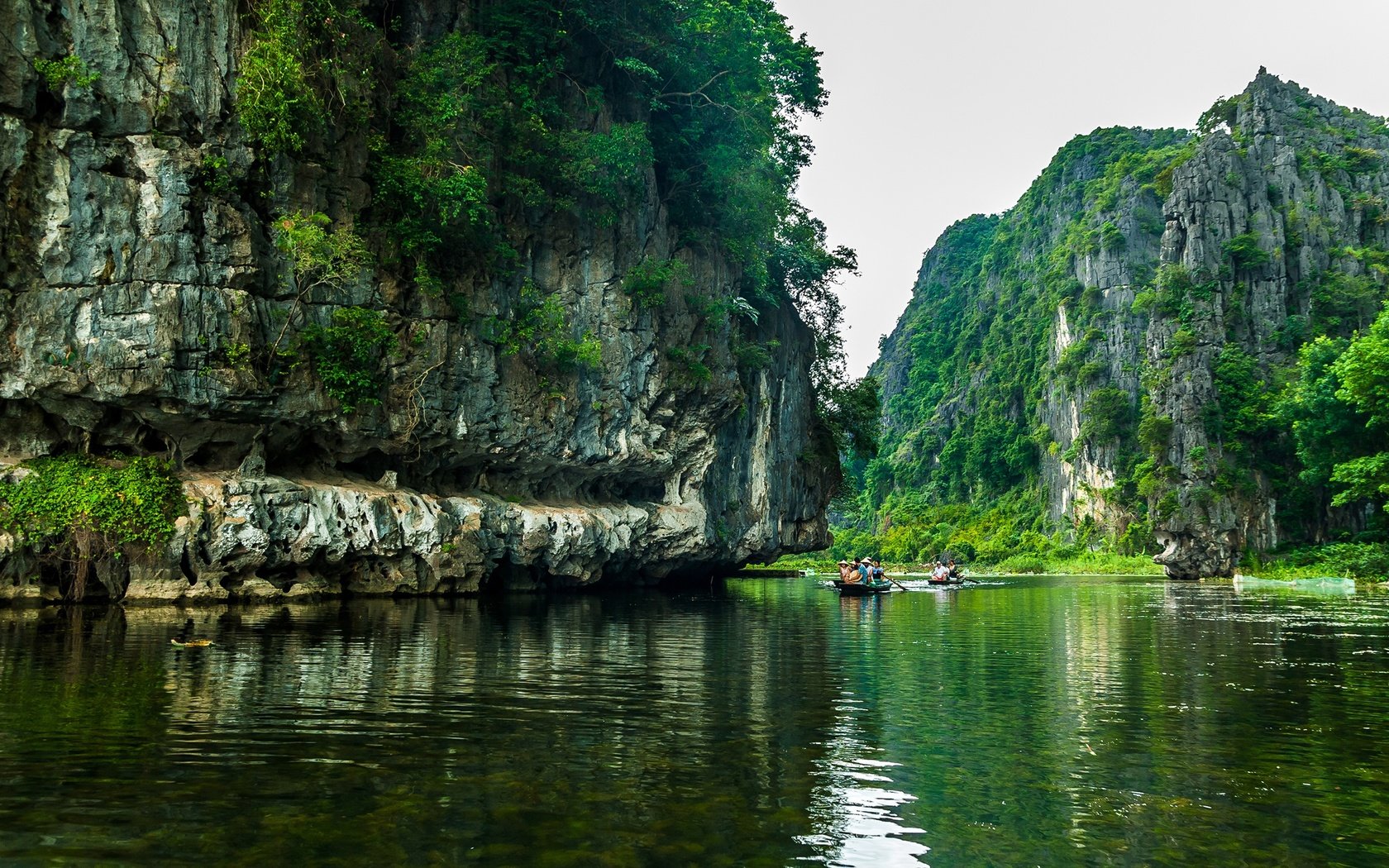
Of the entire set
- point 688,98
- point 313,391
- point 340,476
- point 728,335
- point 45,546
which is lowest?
point 45,546

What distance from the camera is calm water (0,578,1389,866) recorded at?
5695 millimetres

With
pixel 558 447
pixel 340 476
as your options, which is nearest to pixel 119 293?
pixel 340 476

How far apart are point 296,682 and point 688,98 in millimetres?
28976

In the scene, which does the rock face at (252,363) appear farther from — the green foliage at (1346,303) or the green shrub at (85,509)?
the green foliage at (1346,303)

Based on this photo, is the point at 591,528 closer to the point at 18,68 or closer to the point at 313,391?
the point at 313,391

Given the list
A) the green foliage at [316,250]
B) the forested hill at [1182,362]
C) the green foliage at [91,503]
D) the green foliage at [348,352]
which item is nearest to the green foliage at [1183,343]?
the forested hill at [1182,362]

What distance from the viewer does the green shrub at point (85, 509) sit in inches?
787

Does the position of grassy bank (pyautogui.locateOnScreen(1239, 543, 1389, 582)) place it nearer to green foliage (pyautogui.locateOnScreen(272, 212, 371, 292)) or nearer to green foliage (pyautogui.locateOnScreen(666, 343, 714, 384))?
green foliage (pyautogui.locateOnScreen(666, 343, 714, 384))

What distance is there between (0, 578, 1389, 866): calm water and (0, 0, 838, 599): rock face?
7105mm

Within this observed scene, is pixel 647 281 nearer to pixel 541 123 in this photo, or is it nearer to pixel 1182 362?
pixel 541 123

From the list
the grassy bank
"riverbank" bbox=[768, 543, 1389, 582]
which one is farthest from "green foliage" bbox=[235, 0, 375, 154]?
the grassy bank

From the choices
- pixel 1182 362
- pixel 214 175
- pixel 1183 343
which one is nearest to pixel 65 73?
pixel 214 175

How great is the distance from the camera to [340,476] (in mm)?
26672

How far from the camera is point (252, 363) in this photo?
22766 millimetres
